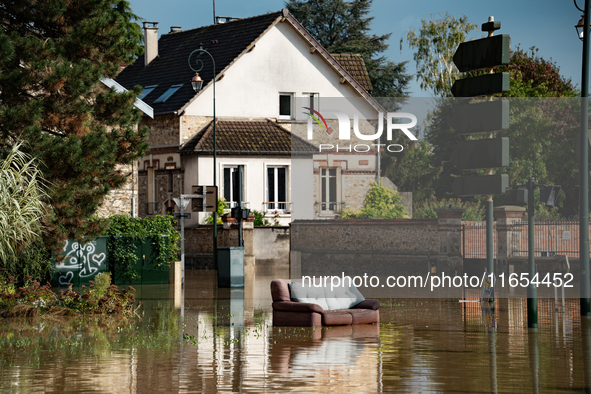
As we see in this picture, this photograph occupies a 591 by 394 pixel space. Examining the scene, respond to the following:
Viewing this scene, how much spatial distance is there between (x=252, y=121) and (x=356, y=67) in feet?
29.2

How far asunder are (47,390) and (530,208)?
888cm

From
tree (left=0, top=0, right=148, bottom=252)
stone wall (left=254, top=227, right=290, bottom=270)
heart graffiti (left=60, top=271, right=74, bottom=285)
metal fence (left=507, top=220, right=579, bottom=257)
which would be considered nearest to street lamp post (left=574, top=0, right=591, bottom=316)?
tree (left=0, top=0, right=148, bottom=252)

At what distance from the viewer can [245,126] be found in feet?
135

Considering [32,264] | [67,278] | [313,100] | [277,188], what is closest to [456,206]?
[67,278]

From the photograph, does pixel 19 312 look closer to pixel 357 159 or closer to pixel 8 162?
pixel 8 162

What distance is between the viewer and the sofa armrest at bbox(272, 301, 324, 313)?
15.5 metres

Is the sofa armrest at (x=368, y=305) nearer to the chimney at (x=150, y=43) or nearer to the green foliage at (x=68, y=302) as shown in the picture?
the green foliage at (x=68, y=302)

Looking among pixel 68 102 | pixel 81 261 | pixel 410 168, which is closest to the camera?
pixel 68 102

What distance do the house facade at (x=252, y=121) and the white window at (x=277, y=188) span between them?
1.8 inches

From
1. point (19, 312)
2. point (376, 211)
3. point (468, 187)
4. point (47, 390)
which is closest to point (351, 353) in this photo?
point (468, 187)

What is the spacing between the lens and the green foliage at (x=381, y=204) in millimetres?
25562

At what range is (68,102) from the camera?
20.0 metres

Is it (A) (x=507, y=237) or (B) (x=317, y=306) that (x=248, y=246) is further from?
(B) (x=317, y=306)

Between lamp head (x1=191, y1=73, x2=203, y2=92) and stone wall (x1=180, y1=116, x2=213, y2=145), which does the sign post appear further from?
stone wall (x1=180, y1=116, x2=213, y2=145)
